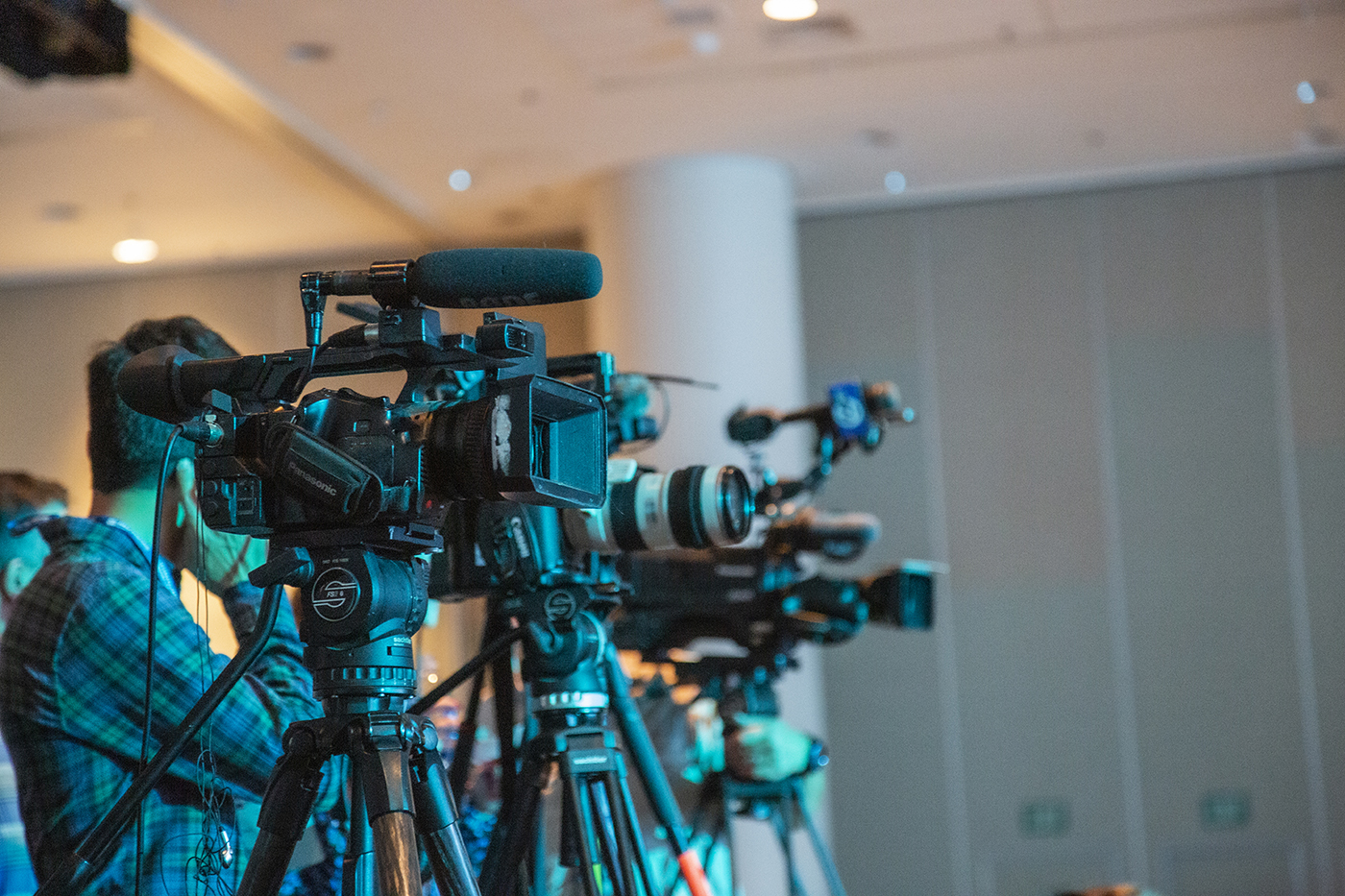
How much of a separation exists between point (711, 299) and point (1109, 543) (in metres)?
1.81

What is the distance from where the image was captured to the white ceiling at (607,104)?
117 inches

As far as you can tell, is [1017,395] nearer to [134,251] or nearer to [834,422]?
[834,422]

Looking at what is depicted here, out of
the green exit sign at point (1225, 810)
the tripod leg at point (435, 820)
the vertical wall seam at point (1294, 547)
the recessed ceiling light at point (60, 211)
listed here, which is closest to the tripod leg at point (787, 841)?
the tripod leg at point (435, 820)

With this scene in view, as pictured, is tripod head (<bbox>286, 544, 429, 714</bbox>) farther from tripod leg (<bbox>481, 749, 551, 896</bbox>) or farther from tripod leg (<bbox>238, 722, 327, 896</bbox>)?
tripod leg (<bbox>481, 749, 551, 896</bbox>)

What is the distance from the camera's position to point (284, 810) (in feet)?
3.45

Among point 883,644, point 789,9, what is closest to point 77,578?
point 789,9

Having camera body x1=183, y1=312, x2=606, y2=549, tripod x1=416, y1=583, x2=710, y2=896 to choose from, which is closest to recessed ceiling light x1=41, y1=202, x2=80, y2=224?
tripod x1=416, y1=583, x2=710, y2=896

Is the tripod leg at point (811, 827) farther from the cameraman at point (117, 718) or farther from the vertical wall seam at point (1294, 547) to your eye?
the vertical wall seam at point (1294, 547)

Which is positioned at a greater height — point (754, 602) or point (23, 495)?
point (23, 495)

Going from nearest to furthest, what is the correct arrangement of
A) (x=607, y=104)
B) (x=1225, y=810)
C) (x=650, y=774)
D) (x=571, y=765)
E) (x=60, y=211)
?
1. (x=571, y=765)
2. (x=650, y=774)
3. (x=60, y=211)
4. (x=607, y=104)
5. (x=1225, y=810)

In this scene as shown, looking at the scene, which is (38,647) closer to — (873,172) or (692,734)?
(692,734)

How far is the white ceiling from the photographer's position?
117 inches

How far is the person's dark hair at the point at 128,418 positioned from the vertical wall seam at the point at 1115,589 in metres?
4.24

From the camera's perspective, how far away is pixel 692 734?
97.8 inches
